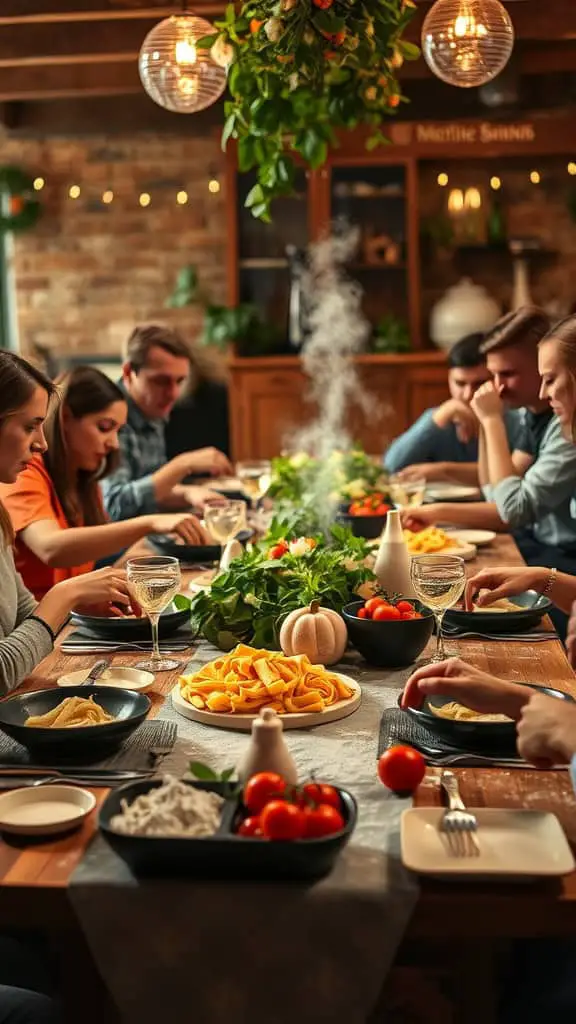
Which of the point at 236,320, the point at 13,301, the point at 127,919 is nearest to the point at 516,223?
the point at 236,320

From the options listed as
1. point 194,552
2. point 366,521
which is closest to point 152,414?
point 366,521

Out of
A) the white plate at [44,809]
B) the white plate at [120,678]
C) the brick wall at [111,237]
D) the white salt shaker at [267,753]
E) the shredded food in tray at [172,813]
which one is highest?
the brick wall at [111,237]

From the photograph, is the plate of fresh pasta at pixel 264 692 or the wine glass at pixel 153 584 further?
the wine glass at pixel 153 584

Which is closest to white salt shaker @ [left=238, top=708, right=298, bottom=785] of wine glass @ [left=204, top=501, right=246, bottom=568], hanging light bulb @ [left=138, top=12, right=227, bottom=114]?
wine glass @ [left=204, top=501, right=246, bottom=568]

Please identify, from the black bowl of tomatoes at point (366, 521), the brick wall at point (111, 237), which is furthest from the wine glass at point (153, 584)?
the brick wall at point (111, 237)

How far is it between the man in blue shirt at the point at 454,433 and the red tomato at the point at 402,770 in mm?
2776

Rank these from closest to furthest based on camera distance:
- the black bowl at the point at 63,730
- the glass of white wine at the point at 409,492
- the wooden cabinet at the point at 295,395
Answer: the black bowl at the point at 63,730 → the glass of white wine at the point at 409,492 → the wooden cabinet at the point at 295,395

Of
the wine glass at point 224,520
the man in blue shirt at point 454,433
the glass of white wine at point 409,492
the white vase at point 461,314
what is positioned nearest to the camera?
the wine glass at point 224,520

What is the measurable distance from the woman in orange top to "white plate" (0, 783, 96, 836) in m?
1.43

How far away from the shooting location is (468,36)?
9.30 ft

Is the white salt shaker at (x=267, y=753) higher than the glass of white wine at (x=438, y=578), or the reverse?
the glass of white wine at (x=438, y=578)

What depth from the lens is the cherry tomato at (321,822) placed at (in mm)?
1267

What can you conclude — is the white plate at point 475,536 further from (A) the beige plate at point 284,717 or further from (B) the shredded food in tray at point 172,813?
(B) the shredded food in tray at point 172,813

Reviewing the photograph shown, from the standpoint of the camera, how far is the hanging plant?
2.73m
